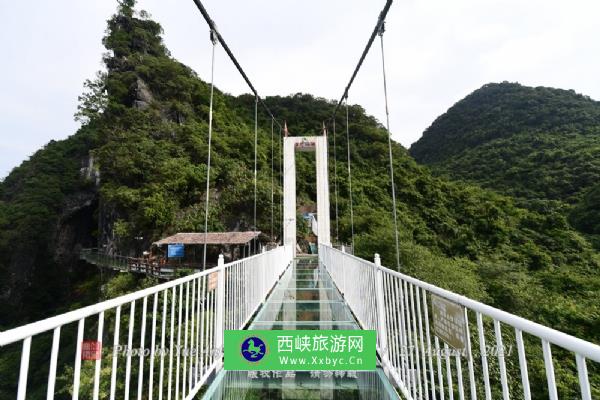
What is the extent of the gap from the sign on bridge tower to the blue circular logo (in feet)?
23.0

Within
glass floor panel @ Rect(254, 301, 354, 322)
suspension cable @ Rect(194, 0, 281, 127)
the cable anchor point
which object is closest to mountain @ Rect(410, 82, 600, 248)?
the cable anchor point

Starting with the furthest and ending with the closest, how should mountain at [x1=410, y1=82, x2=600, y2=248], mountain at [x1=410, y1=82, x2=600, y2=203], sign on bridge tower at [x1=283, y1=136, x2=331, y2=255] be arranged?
mountain at [x1=410, y1=82, x2=600, y2=203]
mountain at [x1=410, y1=82, x2=600, y2=248]
sign on bridge tower at [x1=283, y1=136, x2=331, y2=255]

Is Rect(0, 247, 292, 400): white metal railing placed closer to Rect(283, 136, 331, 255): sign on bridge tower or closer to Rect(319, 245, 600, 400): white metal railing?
Rect(319, 245, 600, 400): white metal railing

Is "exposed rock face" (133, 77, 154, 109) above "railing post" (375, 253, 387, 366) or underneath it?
above

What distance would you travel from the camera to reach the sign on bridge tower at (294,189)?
8.93 m

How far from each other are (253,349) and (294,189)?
8050 mm

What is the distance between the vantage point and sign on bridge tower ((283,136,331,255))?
893 cm

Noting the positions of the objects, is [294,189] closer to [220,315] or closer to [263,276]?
[263,276]

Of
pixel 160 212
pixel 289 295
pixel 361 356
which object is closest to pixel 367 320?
pixel 361 356

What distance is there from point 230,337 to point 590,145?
87.1ft

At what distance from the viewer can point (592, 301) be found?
8.77 metres

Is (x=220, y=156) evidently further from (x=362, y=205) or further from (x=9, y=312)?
(x=9, y=312)

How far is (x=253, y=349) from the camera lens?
1.53 m

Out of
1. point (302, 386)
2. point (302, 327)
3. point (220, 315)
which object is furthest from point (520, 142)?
point (220, 315)
